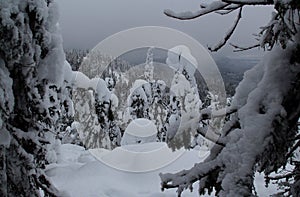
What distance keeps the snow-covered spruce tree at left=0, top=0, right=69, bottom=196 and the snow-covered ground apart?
2.87 meters

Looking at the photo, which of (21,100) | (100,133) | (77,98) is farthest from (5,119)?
(100,133)

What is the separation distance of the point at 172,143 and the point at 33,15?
313cm

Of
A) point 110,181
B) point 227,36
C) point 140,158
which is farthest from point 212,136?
point 140,158

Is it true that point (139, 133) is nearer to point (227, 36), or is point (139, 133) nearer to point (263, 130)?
point (227, 36)

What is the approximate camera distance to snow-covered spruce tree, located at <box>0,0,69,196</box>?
4.72m

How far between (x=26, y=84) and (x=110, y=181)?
4.38 meters

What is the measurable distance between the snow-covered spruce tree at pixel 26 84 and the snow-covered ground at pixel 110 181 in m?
2.87

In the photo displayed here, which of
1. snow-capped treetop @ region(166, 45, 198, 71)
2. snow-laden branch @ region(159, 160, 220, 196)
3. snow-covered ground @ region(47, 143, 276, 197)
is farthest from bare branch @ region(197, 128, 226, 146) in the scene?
snow-capped treetop @ region(166, 45, 198, 71)

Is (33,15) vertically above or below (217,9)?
above

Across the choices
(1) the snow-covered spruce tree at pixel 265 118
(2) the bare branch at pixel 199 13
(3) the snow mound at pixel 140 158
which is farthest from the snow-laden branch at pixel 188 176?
(3) the snow mound at pixel 140 158

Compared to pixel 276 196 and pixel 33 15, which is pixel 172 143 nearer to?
pixel 276 196

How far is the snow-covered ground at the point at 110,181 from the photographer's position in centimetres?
844

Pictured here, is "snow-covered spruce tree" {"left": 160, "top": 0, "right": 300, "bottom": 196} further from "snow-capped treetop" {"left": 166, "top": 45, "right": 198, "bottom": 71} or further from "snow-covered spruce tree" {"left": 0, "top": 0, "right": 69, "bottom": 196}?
"snow-capped treetop" {"left": 166, "top": 45, "right": 198, "bottom": 71}

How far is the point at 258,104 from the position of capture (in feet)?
7.70
